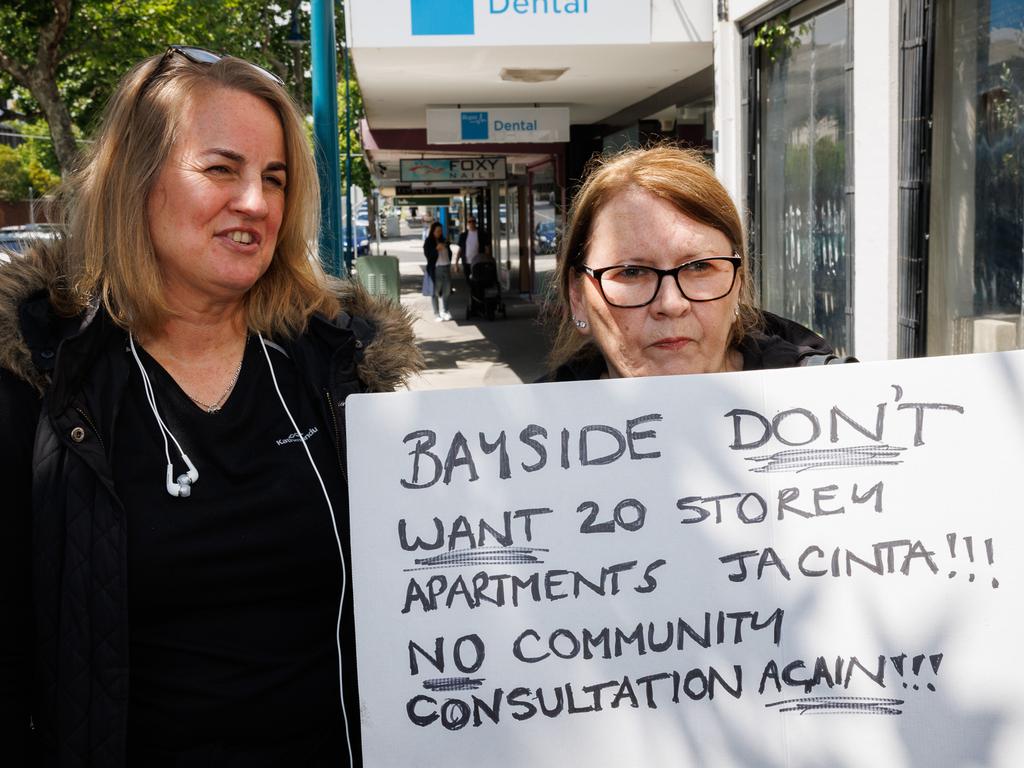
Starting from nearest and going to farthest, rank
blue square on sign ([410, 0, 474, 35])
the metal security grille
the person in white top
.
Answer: the metal security grille, blue square on sign ([410, 0, 474, 35]), the person in white top

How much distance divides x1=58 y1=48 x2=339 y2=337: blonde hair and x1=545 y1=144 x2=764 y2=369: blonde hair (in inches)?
23.0

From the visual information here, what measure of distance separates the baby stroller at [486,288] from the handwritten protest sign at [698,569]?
692 inches

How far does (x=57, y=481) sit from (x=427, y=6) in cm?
755

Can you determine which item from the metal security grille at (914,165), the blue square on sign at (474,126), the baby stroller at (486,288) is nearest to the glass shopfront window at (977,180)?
the metal security grille at (914,165)

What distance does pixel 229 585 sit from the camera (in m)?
1.89

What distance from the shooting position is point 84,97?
19344mm

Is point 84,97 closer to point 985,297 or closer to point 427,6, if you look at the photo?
point 427,6

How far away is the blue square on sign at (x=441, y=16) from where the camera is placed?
8609mm

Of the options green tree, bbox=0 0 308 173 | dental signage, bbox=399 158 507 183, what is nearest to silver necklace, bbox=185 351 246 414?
green tree, bbox=0 0 308 173

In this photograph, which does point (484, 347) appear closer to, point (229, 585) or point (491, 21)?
point (491, 21)

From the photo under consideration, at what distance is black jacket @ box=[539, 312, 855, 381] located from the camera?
2.10m

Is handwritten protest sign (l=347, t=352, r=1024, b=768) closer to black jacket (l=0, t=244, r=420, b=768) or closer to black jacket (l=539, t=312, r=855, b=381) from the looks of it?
black jacket (l=539, t=312, r=855, b=381)

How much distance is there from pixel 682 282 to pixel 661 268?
0.15 ft

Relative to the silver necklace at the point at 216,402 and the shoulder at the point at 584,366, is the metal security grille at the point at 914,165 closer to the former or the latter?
the shoulder at the point at 584,366
